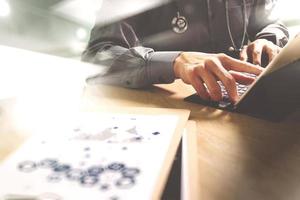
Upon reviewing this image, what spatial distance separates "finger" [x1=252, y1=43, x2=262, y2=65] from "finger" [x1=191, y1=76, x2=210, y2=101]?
0.24m

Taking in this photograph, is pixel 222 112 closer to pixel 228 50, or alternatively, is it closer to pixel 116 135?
pixel 116 135

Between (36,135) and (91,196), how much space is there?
0.22 metres

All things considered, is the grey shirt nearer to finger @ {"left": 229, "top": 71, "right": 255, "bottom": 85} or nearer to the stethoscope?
the stethoscope

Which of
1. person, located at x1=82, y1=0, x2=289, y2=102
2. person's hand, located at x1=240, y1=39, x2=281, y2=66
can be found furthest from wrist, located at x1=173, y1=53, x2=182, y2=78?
person's hand, located at x1=240, y1=39, x2=281, y2=66

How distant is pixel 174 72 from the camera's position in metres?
0.73

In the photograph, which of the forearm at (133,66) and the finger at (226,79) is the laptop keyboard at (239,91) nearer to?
the finger at (226,79)

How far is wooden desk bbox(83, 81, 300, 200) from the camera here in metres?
0.34

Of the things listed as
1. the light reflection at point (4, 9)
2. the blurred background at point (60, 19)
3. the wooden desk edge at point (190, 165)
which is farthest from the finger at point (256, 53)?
the light reflection at point (4, 9)

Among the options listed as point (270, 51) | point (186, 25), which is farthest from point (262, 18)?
point (270, 51)

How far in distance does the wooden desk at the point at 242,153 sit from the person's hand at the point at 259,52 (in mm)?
279

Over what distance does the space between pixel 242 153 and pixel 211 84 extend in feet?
0.68

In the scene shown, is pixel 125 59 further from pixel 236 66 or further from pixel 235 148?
pixel 235 148

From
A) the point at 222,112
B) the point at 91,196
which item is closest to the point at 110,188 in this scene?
the point at 91,196

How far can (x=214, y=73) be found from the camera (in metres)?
0.62
